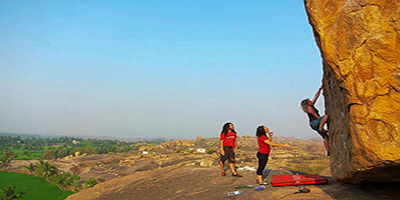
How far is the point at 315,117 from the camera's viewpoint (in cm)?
876

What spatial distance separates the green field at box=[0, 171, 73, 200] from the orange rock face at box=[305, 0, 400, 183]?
64664 mm

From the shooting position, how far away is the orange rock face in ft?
17.3

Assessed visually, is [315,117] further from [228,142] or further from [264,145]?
[228,142]

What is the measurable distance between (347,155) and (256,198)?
10.4 ft

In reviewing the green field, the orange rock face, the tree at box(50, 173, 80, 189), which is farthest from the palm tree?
the orange rock face

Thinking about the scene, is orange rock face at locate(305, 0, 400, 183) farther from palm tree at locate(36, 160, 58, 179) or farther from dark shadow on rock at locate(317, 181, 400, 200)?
palm tree at locate(36, 160, 58, 179)

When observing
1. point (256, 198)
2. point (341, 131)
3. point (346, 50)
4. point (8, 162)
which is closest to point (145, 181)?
point (256, 198)

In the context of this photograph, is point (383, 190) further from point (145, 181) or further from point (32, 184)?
point (32, 184)

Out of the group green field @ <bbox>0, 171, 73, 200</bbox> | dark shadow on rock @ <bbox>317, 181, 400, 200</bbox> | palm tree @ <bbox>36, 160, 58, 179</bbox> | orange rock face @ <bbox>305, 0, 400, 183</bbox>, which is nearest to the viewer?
orange rock face @ <bbox>305, 0, 400, 183</bbox>

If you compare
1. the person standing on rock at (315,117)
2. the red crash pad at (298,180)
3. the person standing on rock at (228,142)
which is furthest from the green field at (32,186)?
the person standing on rock at (315,117)

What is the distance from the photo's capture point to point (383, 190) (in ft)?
23.1

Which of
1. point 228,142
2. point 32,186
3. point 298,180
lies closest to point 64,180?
point 32,186

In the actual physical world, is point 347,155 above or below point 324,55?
below


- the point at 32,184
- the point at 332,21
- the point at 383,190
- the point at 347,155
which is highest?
the point at 332,21
